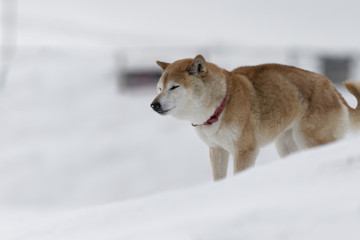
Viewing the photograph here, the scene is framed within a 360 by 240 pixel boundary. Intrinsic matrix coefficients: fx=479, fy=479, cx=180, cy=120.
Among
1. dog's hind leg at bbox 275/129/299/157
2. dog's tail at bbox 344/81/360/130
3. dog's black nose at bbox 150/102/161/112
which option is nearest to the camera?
dog's black nose at bbox 150/102/161/112

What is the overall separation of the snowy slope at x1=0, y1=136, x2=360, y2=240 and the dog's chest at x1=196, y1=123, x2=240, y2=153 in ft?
3.87

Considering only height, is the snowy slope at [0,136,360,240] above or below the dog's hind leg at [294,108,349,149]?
below

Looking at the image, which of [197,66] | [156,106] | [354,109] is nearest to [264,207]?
[156,106]

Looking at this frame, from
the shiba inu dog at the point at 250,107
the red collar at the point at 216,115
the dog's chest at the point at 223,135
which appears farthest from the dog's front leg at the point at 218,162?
the red collar at the point at 216,115

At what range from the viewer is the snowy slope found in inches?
74.7

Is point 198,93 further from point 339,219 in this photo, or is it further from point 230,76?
point 339,219

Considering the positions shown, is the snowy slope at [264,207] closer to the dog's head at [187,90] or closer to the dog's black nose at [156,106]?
the dog's black nose at [156,106]

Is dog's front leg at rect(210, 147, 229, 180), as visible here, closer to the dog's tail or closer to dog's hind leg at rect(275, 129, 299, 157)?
dog's hind leg at rect(275, 129, 299, 157)

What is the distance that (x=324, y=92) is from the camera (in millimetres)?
4453

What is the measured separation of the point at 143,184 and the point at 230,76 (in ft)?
15.6

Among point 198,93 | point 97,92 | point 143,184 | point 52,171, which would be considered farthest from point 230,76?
point 97,92

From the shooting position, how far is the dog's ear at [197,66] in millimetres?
3955

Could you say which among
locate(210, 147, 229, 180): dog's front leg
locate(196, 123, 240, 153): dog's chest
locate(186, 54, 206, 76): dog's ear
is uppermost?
locate(186, 54, 206, 76): dog's ear

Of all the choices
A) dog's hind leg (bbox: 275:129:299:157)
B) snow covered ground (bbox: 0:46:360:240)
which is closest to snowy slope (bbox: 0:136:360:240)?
snow covered ground (bbox: 0:46:360:240)
